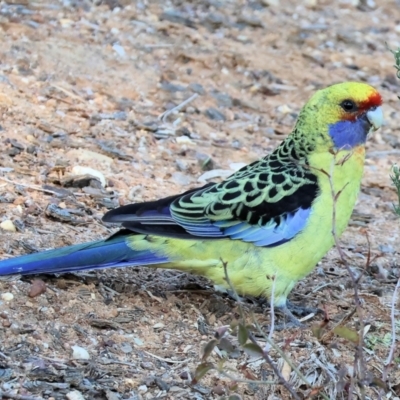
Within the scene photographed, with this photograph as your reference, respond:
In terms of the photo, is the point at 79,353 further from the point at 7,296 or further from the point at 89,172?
the point at 89,172

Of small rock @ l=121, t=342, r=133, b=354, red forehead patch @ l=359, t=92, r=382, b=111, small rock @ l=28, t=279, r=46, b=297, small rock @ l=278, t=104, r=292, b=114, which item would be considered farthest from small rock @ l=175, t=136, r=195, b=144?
small rock @ l=121, t=342, r=133, b=354

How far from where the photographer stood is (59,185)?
4.53 meters

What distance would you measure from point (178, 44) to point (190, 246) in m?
3.64

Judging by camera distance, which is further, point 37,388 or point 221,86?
point 221,86

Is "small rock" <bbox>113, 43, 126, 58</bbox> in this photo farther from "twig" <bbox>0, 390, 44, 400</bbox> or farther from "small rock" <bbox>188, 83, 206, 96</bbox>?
"twig" <bbox>0, 390, 44, 400</bbox>

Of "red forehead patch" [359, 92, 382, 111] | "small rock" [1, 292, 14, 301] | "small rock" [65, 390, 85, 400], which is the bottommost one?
"small rock" [1, 292, 14, 301]

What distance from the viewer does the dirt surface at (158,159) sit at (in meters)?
3.10

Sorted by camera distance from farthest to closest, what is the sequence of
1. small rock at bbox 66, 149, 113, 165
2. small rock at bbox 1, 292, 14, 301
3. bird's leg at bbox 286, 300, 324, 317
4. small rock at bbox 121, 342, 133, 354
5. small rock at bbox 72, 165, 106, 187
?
small rock at bbox 66, 149, 113, 165, small rock at bbox 72, 165, 106, 187, bird's leg at bbox 286, 300, 324, 317, small rock at bbox 1, 292, 14, 301, small rock at bbox 121, 342, 133, 354

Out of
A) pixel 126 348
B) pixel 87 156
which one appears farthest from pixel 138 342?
pixel 87 156

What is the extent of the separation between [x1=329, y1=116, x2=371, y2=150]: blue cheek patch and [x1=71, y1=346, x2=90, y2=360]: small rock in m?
1.56

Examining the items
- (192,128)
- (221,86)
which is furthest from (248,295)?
(221,86)

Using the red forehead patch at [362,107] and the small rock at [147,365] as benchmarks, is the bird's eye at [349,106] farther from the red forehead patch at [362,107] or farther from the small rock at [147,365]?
the small rock at [147,365]

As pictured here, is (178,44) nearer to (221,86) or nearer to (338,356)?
(221,86)

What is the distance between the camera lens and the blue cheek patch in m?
3.81
